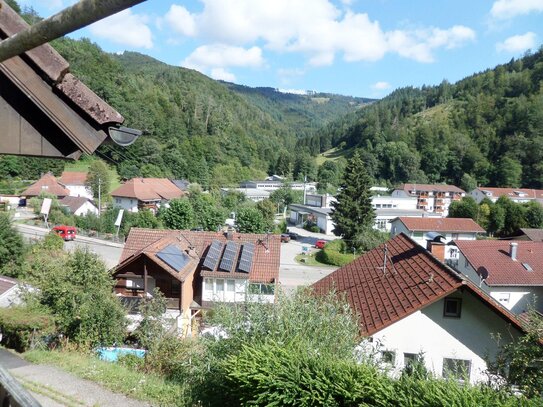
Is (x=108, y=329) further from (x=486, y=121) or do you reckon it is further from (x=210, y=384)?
(x=486, y=121)

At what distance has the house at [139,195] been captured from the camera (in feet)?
162

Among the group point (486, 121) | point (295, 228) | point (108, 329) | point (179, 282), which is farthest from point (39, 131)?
point (486, 121)

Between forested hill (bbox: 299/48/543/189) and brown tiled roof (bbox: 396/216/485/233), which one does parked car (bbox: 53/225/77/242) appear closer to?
brown tiled roof (bbox: 396/216/485/233)

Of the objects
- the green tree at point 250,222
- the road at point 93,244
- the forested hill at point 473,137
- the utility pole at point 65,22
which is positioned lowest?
the road at point 93,244

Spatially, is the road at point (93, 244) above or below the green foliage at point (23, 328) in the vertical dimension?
below

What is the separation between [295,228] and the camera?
2041 inches

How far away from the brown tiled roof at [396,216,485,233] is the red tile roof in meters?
25.9

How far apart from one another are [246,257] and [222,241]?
2788mm

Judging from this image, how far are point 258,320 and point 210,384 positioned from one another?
4.23 feet

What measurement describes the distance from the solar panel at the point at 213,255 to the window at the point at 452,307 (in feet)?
36.9

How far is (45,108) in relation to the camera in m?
2.32

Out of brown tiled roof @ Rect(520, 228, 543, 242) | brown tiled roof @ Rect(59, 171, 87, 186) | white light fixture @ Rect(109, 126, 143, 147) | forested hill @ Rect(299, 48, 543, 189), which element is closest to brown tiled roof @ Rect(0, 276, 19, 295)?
white light fixture @ Rect(109, 126, 143, 147)

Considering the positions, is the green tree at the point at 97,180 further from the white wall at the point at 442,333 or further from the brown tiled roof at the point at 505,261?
the white wall at the point at 442,333

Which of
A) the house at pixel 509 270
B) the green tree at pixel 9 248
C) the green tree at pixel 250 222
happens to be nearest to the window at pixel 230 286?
the green tree at pixel 9 248
